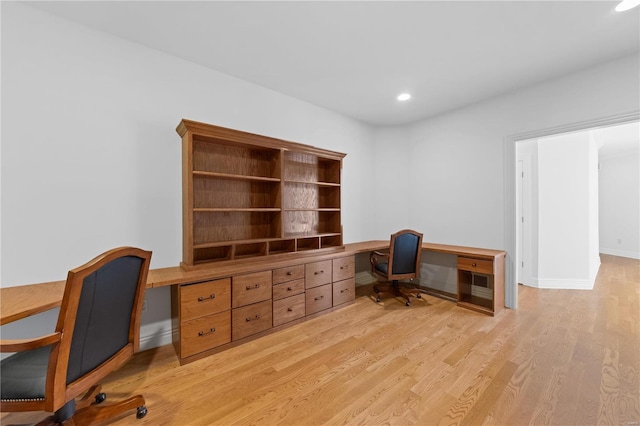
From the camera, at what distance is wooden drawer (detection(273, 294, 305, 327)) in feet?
8.41

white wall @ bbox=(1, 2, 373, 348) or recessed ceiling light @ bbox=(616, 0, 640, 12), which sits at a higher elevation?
recessed ceiling light @ bbox=(616, 0, 640, 12)

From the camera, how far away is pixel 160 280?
1.92 meters

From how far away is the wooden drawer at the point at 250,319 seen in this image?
7.52 feet

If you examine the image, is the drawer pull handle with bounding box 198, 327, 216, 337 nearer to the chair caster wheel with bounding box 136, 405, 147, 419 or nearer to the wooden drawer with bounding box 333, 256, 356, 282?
the chair caster wheel with bounding box 136, 405, 147, 419

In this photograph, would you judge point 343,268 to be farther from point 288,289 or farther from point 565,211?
point 565,211

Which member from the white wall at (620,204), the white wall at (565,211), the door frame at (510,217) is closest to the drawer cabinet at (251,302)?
the door frame at (510,217)

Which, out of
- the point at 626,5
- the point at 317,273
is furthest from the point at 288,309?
the point at 626,5

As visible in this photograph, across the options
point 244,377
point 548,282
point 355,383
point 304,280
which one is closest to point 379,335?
point 355,383

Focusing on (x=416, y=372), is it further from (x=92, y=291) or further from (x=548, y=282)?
(x=548, y=282)

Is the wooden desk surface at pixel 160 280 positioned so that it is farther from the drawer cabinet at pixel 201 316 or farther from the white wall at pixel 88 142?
the white wall at pixel 88 142

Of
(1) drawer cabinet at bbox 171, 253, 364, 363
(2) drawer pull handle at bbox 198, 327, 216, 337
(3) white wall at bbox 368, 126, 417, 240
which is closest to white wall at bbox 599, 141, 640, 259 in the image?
(3) white wall at bbox 368, 126, 417, 240

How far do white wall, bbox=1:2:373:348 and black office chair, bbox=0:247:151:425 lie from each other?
925mm

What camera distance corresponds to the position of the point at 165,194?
2346 mm

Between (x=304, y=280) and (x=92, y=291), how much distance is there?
1901mm
